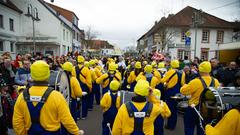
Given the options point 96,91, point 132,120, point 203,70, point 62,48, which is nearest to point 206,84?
point 203,70

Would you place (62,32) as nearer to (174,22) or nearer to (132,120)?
(174,22)

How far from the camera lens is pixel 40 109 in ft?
9.14

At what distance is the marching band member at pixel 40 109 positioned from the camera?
2.78 m

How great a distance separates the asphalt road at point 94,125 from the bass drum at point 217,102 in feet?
10.4

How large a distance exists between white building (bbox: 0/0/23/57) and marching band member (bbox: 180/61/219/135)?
23.6m

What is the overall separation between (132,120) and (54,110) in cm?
112

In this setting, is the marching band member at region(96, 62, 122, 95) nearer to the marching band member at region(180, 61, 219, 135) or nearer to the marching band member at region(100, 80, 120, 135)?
the marching band member at region(100, 80, 120, 135)

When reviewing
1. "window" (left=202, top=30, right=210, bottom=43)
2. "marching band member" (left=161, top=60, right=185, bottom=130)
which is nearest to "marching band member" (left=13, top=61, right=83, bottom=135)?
"marching band member" (left=161, top=60, right=185, bottom=130)

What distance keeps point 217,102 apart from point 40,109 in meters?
2.33

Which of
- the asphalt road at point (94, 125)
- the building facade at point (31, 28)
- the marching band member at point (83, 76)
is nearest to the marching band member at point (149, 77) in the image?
the asphalt road at point (94, 125)

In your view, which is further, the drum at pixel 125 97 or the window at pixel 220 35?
the window at pixel 220 35

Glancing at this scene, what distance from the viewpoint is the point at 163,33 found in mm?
28766

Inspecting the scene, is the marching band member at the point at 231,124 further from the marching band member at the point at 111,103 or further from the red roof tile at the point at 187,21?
the red roof tile at the point at 187,21

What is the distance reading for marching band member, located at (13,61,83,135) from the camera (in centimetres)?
278
